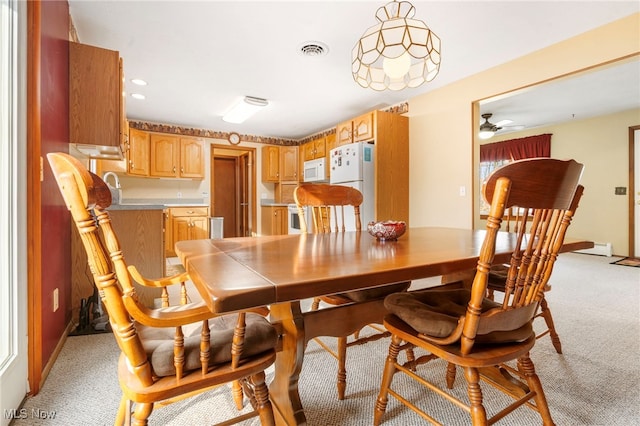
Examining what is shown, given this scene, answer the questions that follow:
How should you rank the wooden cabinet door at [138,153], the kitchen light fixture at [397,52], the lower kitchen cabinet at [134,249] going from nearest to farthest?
the kitchen light fixture at [397,52], the lower kitchen cabinet at [134,249], the wooden cabinet door at [138,153]

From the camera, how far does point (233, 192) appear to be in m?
7.04

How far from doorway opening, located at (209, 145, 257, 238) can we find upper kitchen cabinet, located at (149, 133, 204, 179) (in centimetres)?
110

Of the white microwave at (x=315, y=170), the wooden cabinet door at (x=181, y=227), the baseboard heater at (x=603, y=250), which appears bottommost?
the baseboard heater at (x=603, y=250)

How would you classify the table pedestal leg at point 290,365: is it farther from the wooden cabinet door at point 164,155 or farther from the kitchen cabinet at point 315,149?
the wooden cabinet door at point 164,155

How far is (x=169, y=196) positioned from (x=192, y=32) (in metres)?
3.62

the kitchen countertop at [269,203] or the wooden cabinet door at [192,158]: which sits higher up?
the wooden cabinet door at [192,158]

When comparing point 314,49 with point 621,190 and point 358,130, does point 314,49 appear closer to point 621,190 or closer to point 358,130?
point 358,130

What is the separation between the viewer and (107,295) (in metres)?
0.73

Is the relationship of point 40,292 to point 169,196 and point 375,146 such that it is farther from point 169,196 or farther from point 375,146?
point 169,196

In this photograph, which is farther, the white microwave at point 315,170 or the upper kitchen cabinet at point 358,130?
the white microwave at point 315,170

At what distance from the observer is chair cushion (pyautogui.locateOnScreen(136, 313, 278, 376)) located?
798 mm

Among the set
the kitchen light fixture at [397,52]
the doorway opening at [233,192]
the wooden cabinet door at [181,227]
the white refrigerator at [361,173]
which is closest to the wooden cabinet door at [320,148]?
the white refrigerator at [361,173]

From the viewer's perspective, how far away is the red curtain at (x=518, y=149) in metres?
5.77

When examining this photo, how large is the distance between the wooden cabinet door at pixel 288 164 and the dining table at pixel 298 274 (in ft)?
15.7
